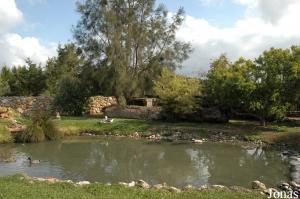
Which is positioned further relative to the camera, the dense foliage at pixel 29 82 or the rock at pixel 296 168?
the dense foliage at pixel 29 82

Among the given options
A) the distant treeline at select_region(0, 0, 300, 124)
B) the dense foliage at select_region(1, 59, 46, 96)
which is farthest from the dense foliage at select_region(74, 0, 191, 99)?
the dense foliage at select_region(1, 59, 46, 96)

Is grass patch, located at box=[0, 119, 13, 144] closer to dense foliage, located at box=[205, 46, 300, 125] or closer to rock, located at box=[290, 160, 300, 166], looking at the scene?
dense foliage, located at box=[205, 46, 300, 125]

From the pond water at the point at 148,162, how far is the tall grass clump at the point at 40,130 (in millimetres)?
861

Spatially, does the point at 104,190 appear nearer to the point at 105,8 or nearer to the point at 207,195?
the point at 207,195

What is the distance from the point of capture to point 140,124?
1244 inches

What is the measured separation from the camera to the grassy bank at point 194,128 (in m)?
28.1

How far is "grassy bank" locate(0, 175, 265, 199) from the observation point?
1220 cm

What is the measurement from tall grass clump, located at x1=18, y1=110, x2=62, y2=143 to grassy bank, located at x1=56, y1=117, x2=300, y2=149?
1.86 m

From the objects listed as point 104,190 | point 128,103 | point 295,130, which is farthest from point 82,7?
point 104,190

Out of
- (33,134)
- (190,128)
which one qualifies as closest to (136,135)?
(190,128)

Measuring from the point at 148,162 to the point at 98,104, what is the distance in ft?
69.3

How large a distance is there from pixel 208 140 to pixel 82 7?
66.5 feet

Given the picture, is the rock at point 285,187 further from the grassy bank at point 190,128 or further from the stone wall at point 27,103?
the stone wall at point 27,103

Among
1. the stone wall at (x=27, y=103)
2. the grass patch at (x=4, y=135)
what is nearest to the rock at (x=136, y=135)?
the grass patch at (x=4, y=135)
